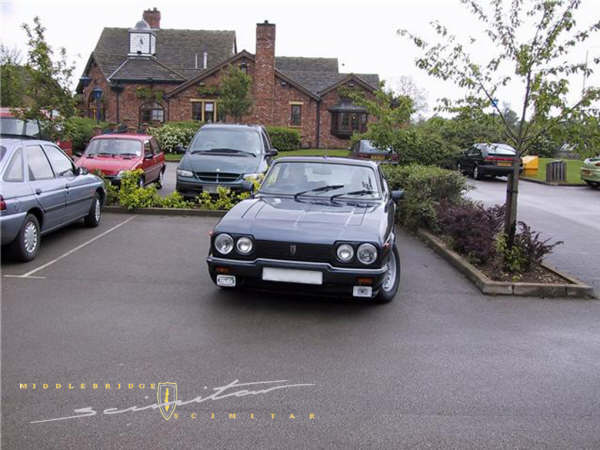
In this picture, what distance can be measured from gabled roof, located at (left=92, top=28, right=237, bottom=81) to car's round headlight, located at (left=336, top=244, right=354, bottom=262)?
43.0 metres

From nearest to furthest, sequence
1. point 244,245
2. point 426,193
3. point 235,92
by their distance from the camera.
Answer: point 244,245
point 426,193
point 235,92

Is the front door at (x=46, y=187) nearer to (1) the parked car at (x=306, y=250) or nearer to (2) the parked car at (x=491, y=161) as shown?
(1) the parked car at (x=306, y=250)

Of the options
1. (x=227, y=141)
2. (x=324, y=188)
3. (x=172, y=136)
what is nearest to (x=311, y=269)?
(x=324, y=188)

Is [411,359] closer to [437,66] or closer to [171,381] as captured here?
[171,381]

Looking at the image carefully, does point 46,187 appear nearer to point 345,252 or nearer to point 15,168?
point 15,168

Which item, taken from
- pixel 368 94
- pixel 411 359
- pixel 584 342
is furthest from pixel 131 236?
pixel 368 94

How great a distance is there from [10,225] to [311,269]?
3914 millimetres

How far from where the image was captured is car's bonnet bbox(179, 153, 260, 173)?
12438 millimetres

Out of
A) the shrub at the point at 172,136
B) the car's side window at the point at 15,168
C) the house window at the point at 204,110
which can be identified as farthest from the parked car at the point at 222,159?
the house window at the point at 204,110

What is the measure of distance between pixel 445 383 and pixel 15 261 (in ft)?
19.0

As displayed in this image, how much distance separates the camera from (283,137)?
40.1 meters

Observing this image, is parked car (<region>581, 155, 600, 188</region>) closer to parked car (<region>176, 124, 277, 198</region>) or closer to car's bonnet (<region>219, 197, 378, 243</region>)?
parked car (<region>176, 124, 277, 198</region>)

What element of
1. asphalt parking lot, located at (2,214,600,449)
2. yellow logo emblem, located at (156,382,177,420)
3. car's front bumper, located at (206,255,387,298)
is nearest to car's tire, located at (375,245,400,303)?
asphalt parking lot, located at (2,214,600,449)

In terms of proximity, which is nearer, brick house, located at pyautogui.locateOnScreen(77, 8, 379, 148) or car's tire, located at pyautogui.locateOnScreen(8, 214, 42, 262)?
car's tire, located at pyautogui.locateOnScreen(8, 214, 42, 262)
